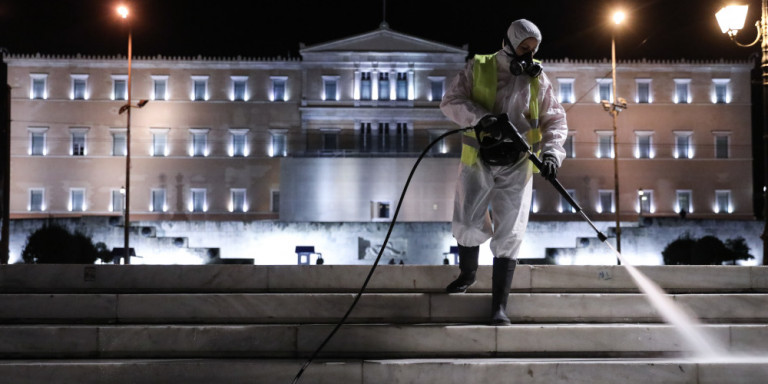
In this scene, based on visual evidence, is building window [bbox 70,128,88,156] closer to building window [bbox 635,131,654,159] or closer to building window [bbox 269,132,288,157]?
building window [bbox 269,132,288,157]

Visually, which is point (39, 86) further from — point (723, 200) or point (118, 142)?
point (723, 200)

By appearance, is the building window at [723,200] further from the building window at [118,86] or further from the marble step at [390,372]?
the marble step at [390,372]

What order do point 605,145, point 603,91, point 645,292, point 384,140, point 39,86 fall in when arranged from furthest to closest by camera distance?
point 603,91 → point 605,145 → point 39,86 → point 384,140 → point 645,292

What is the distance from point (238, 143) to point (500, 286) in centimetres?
3580

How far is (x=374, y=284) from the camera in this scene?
19.5 feet

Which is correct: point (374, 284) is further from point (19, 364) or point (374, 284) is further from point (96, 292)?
point (19, 364)

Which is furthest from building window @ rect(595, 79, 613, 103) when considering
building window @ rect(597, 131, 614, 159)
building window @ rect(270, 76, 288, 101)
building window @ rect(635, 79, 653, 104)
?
building window @ rect(270, 76, 288, 101)

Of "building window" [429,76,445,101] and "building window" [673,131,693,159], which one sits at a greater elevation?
"building window" [429,76,445,101]

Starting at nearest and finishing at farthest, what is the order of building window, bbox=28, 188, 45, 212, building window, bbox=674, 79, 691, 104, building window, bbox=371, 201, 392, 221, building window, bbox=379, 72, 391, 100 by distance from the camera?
building window, bbox=371, 201, 392, 221, building window, bbox=28, 188, 45, 212, building window, bbox=379, 72, 391, 100, building window, bbox=674, 79, 691, 104

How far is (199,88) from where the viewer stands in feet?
132

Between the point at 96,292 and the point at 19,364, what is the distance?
3.55 ft

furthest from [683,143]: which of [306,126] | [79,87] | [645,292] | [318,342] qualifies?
[318,342]

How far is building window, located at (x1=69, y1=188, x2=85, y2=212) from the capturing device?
128ft

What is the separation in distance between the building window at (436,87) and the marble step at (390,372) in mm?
34937
